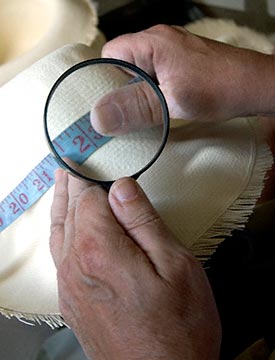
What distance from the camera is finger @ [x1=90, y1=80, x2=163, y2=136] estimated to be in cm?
66

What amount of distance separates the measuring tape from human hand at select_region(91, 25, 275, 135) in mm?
109

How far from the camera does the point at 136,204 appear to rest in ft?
1.87

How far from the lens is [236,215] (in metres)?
0.73

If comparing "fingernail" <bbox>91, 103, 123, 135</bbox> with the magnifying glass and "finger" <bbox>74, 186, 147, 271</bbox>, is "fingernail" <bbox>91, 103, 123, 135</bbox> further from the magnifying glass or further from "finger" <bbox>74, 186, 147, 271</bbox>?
"finger" <bbox>74, 186, 147, 271</bbox>

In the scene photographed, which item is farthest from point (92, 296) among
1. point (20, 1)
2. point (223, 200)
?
point (20, 1)

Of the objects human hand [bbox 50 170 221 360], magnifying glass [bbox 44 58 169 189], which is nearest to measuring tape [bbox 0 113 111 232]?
magnifying glass [bbox 44 58 169 189]

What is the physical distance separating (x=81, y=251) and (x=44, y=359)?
302 mm

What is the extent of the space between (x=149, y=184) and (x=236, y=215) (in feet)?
0.36

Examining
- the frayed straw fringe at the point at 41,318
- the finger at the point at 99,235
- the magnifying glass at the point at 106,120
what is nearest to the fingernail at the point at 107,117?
the magnifying glass at the point at 106,120

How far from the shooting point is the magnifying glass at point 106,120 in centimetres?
66

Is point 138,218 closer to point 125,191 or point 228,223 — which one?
point 125,191

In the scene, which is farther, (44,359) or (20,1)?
(20,1)

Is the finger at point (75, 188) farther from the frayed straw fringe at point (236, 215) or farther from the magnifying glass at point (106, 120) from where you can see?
the frayed straw fringe at point (236, 215)

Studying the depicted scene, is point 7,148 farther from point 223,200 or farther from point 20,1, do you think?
point 20,1
